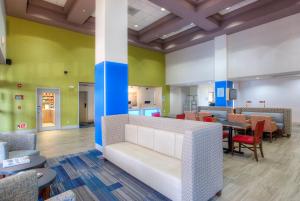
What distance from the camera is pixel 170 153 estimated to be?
2.95 meters

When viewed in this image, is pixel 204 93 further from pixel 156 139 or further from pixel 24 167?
pixel 24 167

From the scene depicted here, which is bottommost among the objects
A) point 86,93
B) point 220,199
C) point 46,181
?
point 220,199

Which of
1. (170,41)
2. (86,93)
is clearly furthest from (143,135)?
(170,41)

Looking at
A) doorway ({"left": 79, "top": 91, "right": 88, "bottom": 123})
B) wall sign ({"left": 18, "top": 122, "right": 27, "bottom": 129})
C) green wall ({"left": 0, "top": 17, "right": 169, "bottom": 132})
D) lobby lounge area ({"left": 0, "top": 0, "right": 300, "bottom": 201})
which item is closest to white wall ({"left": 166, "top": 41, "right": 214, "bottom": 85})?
lobby lounge area ({"left": 0, "top": 0, "right": 300, "bottom": 201})

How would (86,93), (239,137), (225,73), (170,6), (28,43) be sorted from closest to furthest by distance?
(239,137) < (170,6) < (28,43) < (225,73) < (86,93)

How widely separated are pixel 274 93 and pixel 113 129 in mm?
10772

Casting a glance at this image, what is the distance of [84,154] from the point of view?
4375mm

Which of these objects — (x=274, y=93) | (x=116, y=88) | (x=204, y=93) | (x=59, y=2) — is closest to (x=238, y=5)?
(x=274, y=93)

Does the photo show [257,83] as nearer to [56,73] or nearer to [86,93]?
[86,93]

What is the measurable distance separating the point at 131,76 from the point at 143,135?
24.9 ft

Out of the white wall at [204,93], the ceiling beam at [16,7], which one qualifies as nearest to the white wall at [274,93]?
the white wall at [204,93]

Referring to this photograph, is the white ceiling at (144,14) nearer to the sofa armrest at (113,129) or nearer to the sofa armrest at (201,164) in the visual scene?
the sofa armrest at (113,129)

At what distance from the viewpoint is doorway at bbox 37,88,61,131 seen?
7.63 metres

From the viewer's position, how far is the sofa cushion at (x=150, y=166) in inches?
87.7
